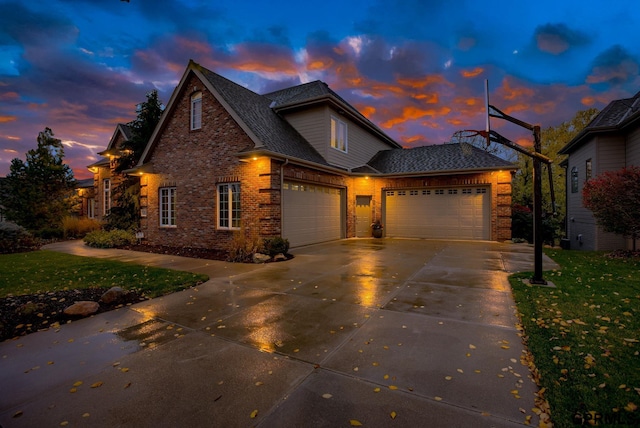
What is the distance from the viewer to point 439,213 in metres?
15.3

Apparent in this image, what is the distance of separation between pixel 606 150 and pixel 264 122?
45.5 feet

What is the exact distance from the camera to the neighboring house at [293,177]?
1130 centimetres

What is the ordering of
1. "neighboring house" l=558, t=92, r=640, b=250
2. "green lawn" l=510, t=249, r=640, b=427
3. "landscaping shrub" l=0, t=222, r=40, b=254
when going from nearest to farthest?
1. "green lawn" l=510, t=249, r=640, b=427
2. "neighboring house" l=558, t=92, r=640, b=250
3. "landscaping shrub" l=0, t=222, r=40, b=254

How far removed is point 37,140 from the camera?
1905cm

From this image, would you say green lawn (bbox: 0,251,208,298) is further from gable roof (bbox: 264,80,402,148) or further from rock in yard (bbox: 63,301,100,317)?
gable roof (bbox: 264,80,402,148)

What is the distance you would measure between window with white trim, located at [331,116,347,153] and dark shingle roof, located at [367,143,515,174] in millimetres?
2616

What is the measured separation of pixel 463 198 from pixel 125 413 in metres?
15.5

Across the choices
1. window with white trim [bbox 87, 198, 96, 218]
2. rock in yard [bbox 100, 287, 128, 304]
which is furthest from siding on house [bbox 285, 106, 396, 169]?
window with white trim [bbox 87, 198, 96, 218]

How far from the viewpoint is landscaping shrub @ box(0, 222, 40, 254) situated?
12.4 meters

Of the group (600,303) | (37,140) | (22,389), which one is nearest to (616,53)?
(600,303)

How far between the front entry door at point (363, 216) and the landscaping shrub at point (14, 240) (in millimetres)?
15368

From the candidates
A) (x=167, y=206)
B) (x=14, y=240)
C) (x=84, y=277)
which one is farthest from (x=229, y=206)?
(x=14, y=240)

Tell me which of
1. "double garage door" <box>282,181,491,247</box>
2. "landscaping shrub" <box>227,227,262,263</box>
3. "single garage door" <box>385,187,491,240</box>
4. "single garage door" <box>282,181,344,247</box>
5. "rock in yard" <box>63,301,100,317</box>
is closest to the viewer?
"rock in yard" <box>63,301,100,317</box>

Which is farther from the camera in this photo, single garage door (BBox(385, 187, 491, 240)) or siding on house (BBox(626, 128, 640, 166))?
single garage door (BBox(385, 187, 491, 240))
